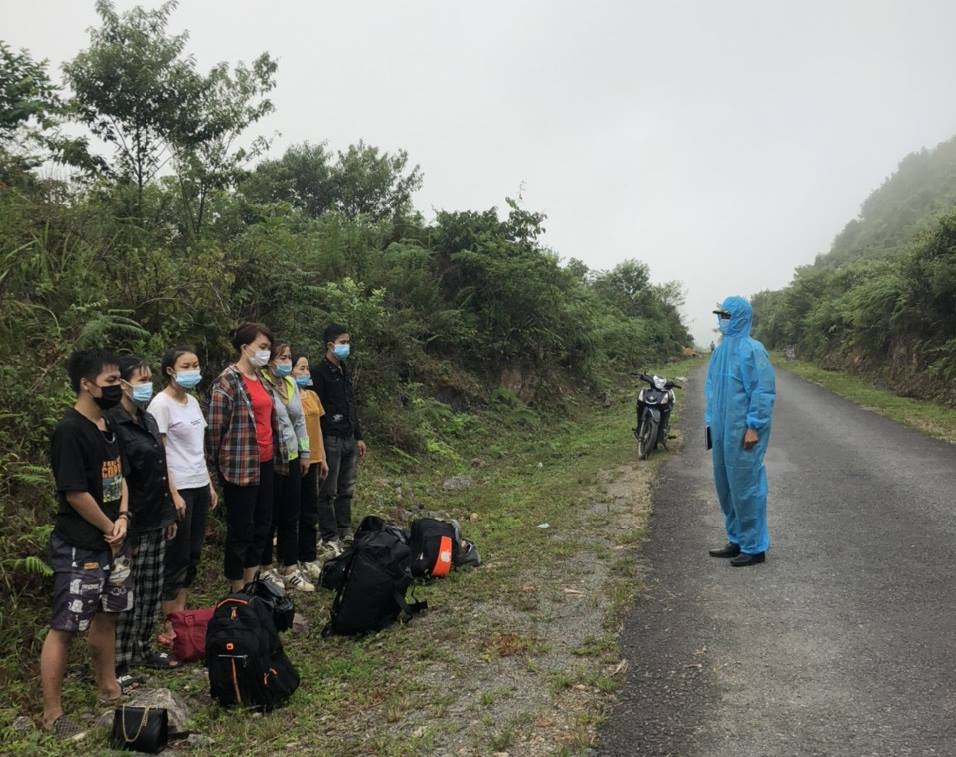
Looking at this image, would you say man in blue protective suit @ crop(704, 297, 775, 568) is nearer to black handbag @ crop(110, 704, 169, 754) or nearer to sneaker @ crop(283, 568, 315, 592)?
sneaker @ crop(283, 568, 315, 592)

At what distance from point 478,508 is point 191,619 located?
417 cm

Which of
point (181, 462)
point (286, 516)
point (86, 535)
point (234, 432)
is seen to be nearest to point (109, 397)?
point (86, 535)

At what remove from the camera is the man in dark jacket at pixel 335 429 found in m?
5.91

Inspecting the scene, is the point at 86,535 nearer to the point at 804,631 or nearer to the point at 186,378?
the point at 186,378

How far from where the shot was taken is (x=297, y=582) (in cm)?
527

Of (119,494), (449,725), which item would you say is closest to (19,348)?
(119,494)

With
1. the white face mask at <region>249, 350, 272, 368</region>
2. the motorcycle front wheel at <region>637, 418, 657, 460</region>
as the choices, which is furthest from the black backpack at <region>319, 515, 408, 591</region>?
the motorcycle front wheel at <region>637, 418, 657, 460</region>

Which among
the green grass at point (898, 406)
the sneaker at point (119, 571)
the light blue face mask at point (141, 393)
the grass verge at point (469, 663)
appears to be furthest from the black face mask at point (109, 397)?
the green grass at point (898, 406)

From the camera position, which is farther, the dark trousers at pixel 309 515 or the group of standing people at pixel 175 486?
the dark trousers at pixel 309 515

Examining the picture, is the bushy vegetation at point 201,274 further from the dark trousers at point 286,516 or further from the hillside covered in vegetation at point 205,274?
the dark trousers at point 286,516

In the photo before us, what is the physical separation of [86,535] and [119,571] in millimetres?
280

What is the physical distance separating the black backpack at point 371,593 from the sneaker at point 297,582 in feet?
2.46

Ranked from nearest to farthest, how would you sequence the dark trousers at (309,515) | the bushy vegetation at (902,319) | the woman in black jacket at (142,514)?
the woman in black jacket at (142,514) < the dark trousers at (309,515) < the bushy vegetation at (902,319)

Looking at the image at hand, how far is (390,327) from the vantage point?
10.7 meters
